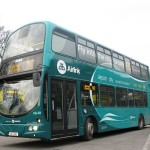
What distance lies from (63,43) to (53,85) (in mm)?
1941

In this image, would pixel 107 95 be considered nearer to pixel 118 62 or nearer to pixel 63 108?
pixel 118 62

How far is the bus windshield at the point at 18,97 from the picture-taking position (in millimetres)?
10688

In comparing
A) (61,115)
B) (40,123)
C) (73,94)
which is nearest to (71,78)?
(73,94)

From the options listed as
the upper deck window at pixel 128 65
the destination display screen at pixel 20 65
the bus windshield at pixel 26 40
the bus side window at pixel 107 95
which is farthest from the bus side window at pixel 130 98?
the destination display screen at pixel 20 65

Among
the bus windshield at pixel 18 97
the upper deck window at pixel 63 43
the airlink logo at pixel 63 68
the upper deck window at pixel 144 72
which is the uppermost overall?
the upper deck window at pixel 144 72

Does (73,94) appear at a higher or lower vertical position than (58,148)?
higher

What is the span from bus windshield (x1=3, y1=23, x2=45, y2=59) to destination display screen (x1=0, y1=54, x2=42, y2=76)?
302mm

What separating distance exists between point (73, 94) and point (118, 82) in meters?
4.99

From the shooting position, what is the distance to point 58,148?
1091 centimetres

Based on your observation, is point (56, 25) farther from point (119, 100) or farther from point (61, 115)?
point (119, 100)

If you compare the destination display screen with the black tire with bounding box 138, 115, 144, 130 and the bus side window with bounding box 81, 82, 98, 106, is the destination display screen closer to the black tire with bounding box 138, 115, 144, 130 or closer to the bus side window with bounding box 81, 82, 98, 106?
the bus side window with bounding box 81, 82, 98, 106

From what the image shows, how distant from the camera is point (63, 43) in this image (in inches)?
483

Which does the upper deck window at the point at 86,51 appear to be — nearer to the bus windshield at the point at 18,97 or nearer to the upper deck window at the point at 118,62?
the upper deck window at the point at 118,62

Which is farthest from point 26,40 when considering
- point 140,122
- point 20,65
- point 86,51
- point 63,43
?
point 140,122
